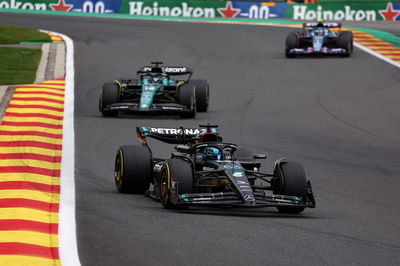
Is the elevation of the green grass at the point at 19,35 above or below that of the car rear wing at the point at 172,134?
below

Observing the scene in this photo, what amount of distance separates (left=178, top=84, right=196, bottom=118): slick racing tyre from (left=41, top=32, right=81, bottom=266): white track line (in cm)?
232

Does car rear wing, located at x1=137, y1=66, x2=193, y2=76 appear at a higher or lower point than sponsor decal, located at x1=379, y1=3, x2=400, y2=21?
higher

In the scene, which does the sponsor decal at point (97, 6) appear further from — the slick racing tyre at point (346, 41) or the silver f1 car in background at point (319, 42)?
the slick racing tyre at point (346, 41)

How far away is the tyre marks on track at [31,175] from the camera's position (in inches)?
407

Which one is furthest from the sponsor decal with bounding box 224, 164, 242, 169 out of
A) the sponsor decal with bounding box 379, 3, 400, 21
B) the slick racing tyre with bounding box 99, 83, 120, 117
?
the sponsor decal with bounding box 379, 3, 400, 21

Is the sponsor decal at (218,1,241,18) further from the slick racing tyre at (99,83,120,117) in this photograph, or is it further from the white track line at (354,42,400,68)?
the slick racing tyre at (99,83,120,117)

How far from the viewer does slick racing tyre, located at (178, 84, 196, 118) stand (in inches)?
879

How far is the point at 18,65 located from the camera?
99.6 feet

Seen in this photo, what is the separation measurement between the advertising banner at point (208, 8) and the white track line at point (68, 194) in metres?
21.2

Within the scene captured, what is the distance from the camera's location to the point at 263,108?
948 inches

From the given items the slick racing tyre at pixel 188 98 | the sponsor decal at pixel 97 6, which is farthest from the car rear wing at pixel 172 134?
the sponsor decal at pixel 97 6

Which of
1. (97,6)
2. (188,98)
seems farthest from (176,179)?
(97,6)

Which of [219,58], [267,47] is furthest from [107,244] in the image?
[267,47]

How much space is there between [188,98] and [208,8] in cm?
2583
